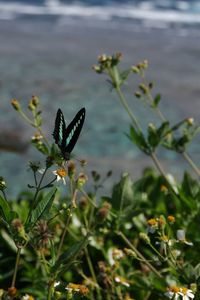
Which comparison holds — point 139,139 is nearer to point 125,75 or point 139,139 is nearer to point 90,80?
point 125,75

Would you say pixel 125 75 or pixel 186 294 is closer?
pixel 186 294

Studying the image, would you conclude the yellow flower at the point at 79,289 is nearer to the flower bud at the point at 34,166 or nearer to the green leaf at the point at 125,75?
the flower bud at the point at 34,166

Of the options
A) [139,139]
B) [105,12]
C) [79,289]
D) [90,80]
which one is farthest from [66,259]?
[105,12]

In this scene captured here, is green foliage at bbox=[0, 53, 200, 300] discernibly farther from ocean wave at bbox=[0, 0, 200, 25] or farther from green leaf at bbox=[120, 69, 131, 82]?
ocean wave at bbox=[0, 0, 200, 25]

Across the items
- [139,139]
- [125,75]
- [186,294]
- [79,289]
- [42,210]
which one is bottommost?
[186,294]

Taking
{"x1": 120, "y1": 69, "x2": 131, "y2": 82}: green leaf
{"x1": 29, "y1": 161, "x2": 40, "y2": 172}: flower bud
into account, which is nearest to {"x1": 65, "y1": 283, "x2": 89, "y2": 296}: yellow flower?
{"x1": 29, "y1": 161, "x2": 40, "y2": 172}: flower bud

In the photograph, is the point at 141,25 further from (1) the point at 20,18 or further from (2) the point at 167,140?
(2) the point at 167,140

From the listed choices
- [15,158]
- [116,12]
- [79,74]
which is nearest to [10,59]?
[79,74]
